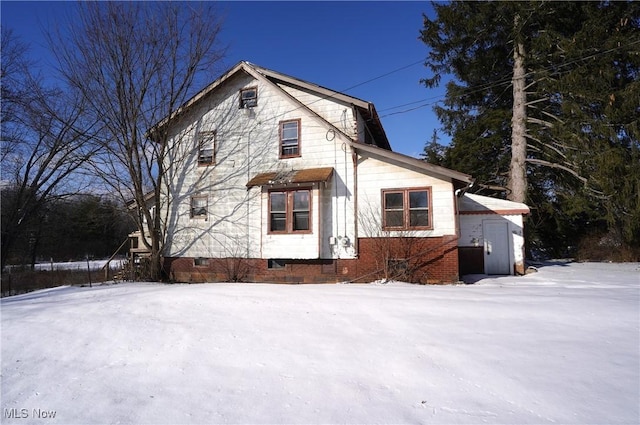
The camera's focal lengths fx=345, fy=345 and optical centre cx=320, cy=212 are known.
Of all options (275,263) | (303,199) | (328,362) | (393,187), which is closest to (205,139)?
(303,199)

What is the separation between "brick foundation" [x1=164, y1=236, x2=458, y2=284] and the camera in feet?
36.5

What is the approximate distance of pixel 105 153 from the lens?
1420cm

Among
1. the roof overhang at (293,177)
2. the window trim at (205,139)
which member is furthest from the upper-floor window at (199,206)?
the roof overhang at (293,177)

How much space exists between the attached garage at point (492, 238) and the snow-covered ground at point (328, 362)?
6748 mm

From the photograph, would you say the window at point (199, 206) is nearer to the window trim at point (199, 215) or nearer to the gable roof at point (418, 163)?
the window trim at point (199, 215)

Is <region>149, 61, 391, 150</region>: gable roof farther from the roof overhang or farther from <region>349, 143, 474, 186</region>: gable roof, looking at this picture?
the roof overhang

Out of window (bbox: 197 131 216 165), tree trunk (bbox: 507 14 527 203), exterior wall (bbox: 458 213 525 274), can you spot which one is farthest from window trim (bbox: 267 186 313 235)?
tree trunk (bbox: 507 14 527 203)

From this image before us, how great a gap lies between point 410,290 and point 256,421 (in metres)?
6.57

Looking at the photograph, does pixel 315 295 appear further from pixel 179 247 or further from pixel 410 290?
pixel 179 247

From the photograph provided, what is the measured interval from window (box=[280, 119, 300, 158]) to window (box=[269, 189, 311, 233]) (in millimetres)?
1654

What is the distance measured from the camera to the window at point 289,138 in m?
13.1

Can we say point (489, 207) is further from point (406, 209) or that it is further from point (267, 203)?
point (267, 203)

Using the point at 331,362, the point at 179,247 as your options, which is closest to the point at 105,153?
the point at 179,247

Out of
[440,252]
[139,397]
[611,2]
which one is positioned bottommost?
[139,397]
